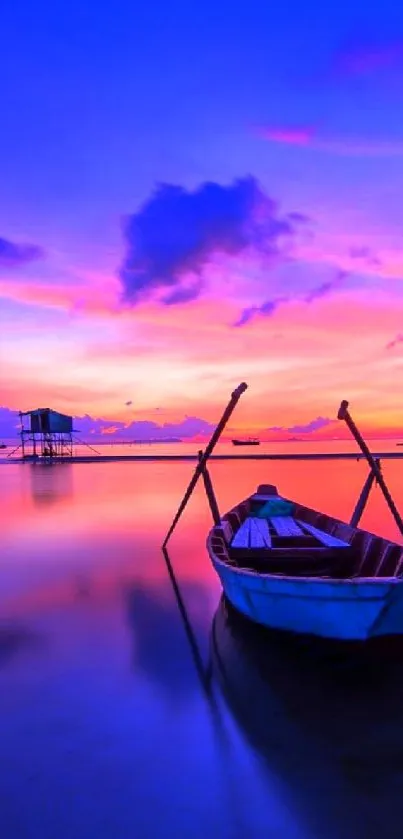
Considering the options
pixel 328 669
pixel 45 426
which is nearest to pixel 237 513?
pixel 328 669

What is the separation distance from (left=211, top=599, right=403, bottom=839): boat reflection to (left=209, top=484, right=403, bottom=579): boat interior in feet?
4.71

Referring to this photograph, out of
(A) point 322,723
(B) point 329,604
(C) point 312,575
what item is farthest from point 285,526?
(A) point 322,723

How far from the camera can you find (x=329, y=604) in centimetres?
798

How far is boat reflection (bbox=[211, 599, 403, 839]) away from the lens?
17.0 feet

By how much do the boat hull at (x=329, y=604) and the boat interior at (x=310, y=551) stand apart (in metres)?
0.71

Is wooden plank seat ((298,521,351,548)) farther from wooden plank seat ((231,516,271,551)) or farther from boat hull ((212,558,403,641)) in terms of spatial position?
boat hull ((212,558,403,641))

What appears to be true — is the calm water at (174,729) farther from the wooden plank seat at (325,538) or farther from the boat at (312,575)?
the wooden plank seat at (325,538)

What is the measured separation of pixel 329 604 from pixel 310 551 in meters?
3.06

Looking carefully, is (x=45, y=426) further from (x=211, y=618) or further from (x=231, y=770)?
(x=231, y=770)

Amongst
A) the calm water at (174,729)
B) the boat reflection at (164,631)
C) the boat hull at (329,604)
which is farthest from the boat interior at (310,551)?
the boat reflection at (164,631)

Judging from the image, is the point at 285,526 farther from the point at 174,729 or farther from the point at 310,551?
the point at 174,729

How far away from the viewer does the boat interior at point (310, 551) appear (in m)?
10.2

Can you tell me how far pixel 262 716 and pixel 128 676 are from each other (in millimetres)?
2416

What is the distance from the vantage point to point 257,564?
11469 millimetres
